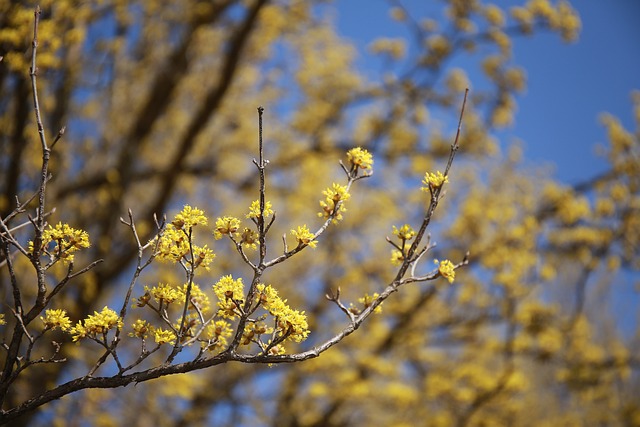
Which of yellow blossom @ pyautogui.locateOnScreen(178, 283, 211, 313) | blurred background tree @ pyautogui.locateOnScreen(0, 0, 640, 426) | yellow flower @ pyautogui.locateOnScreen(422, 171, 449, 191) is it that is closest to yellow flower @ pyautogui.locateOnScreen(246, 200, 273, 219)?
yellow blossom @ pyautogui.locateOnScreen(178, 283, 211, 313)

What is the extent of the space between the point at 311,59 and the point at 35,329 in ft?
17.5

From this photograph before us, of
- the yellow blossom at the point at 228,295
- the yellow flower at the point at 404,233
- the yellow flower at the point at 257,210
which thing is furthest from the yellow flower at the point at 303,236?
the yellow flower at the point at 404,233

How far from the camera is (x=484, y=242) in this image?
21.7ft

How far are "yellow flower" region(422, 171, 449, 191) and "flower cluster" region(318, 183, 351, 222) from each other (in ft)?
1.08

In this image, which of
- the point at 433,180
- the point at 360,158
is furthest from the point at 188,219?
the point at 433,180

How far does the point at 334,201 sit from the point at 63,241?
96cm

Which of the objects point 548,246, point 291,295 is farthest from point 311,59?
point 548,246

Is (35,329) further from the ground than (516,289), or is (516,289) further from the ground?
(35,329)

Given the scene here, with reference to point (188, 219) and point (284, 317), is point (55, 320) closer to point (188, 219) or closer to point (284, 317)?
point (188, 219)

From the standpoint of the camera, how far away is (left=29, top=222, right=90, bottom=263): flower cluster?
68.3 inches

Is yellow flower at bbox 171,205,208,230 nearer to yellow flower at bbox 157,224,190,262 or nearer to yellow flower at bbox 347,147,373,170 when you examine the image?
yellow flower at bbox 157,224,190,262

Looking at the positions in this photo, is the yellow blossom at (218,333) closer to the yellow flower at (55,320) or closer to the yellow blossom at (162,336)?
the yellow blossom at (162,336)

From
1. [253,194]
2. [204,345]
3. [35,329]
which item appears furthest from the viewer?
[253,194]

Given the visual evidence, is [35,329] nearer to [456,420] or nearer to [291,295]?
[291,295]
